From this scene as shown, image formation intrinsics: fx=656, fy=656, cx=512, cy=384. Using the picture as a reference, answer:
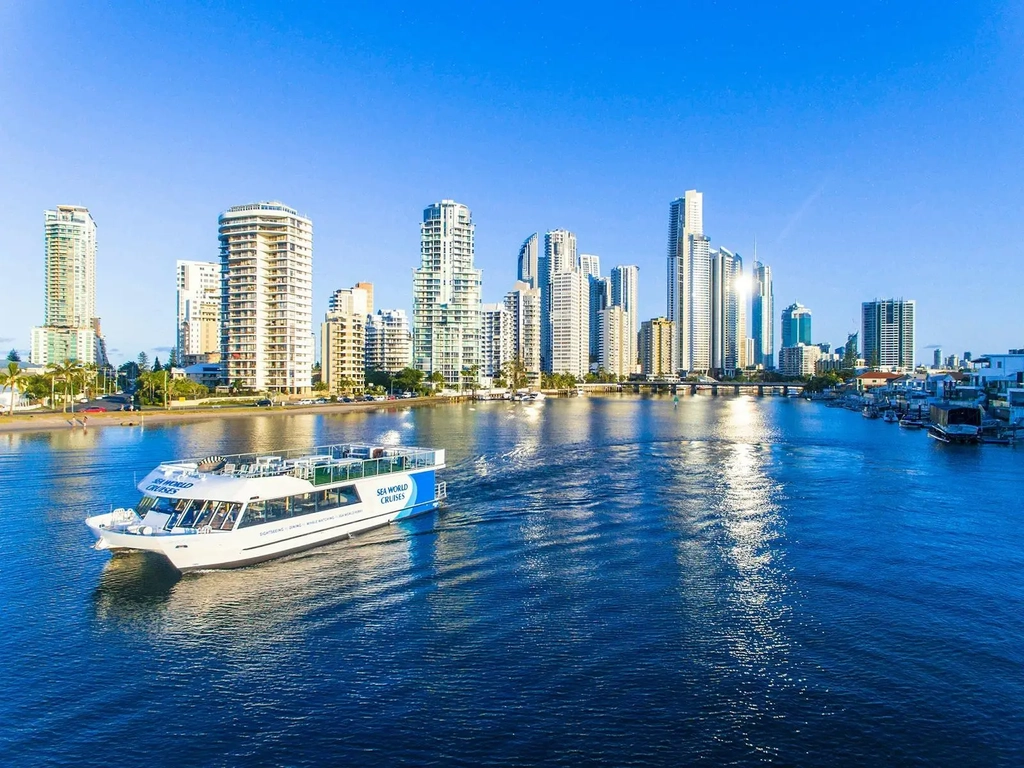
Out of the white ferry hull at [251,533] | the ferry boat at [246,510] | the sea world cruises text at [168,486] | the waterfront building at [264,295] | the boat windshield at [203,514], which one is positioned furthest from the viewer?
the waterfront building at [264,295]

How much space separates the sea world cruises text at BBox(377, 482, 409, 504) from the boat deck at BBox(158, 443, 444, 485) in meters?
0.93

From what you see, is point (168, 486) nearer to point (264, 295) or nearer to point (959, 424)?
point (959, 424)

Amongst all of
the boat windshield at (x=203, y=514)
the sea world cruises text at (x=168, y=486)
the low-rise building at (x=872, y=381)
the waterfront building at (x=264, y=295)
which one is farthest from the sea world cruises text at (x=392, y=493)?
the low-rise building at (x=872, y=381)

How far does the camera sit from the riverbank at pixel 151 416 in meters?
83.9

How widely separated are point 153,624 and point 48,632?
9.44 feet

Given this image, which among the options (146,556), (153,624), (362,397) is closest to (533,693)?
(153,624)

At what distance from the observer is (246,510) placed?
2589 cm

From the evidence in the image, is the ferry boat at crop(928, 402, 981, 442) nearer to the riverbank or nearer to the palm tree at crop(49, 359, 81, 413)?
the riverbank

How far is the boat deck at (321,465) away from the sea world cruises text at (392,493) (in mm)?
930

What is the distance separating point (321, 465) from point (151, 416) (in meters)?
82.2

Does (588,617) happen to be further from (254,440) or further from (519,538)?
(254,440)

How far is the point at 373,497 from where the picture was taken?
3216 cm

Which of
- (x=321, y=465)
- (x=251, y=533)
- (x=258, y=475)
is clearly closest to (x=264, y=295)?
(x=321, y=465)

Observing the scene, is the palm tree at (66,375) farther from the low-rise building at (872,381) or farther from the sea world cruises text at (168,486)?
the low-rise building at (872,381)
